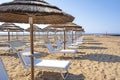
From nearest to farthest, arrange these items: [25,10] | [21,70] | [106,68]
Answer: [25,10], [21,70], [106,68]

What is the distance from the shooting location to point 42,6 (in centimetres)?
425

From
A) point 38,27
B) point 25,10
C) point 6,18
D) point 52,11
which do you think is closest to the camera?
point 25,10

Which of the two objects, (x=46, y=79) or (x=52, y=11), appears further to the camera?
(x=46, y=79)

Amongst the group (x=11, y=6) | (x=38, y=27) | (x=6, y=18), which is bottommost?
(x=38, y=27)

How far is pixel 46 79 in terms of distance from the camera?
580 centimetres

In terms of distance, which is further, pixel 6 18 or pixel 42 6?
pixel 6 18

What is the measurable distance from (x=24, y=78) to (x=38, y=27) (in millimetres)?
15156

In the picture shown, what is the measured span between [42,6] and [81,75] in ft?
9.29

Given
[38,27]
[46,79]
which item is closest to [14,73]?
[46,79]

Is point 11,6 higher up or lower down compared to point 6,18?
higher up

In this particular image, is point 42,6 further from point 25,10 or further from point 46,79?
point 46,79

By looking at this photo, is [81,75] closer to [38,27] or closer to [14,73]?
[14,73]

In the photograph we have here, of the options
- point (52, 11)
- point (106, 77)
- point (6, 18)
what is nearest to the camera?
point (52, 11)

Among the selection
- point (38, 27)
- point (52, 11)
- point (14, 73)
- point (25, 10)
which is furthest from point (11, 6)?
point (38, 27)
